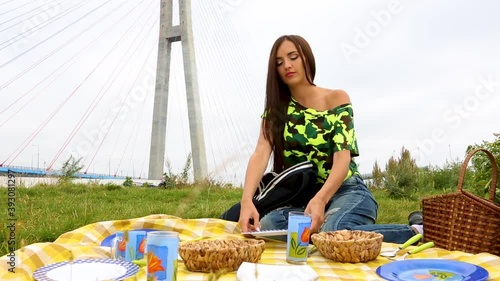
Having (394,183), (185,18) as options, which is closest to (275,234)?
(394,183)

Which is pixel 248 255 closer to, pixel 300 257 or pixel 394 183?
pixel 300 257

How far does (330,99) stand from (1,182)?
6.04 m

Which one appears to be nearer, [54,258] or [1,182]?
[54,258]

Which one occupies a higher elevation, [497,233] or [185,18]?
[185,18]

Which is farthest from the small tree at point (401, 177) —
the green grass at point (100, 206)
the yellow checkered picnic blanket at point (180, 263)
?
the yellow checkered picnic blanket at point (180, 263)

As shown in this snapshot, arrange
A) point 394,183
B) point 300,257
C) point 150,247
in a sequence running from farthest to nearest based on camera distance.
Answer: point 394,183 → point 300,257 → point 150,247

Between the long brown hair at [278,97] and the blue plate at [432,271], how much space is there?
1258mm

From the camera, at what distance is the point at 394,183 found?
7.15 m

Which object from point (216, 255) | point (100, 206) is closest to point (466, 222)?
point (216, 255)

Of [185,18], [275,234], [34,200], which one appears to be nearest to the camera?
[275,234]

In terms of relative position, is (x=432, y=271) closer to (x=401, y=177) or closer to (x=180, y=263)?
(x=180, y=263)

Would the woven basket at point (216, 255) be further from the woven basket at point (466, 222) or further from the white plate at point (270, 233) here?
the woven basket at point (466, 222)

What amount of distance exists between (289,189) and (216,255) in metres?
1.02

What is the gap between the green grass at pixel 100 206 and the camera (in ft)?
11.5
